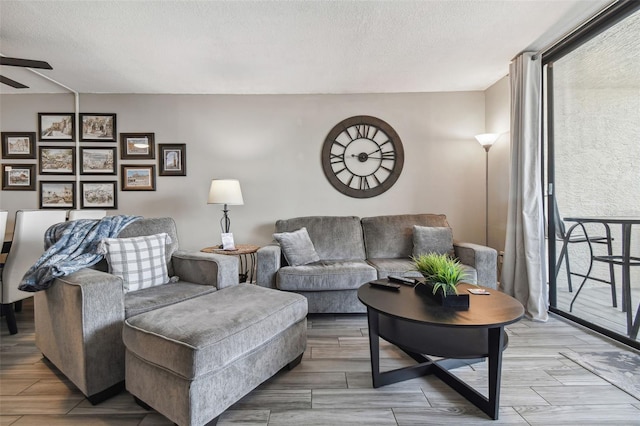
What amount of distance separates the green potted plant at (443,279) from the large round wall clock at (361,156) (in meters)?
1.86

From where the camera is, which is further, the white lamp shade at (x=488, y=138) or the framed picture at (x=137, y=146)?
the framed picture at (x=137, y=146)

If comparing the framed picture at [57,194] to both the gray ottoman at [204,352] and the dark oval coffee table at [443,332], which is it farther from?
the dark oval coffee table at [443,332]

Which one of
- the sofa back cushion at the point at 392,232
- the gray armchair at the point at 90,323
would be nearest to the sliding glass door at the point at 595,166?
the sofa back cushion at the point at 392,232

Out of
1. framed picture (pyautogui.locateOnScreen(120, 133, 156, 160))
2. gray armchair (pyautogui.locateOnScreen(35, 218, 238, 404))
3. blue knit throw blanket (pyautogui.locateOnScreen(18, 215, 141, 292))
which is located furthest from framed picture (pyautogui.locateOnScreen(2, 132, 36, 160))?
gray armchair (pyautogui.locateOnScreen(35, 218, 238, 404))

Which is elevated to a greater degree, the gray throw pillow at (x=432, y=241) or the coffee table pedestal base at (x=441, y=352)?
the gray throw pillow at (x=432, y=241)

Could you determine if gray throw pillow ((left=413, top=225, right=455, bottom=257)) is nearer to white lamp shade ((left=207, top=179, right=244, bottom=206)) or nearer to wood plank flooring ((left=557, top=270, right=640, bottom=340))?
wood plank flooring ((left=557, top=270, right=640, bottom=340))

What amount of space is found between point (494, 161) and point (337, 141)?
1810 millimetres

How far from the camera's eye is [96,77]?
298 cm

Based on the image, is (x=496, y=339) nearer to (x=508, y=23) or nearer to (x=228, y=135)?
(x=508, y=23)

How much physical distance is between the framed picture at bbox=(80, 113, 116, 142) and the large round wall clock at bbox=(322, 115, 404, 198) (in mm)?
2528

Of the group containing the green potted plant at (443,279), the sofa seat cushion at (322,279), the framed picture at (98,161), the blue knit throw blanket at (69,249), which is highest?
the framed picture at (98,161)

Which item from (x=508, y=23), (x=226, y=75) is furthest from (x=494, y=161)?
(x=226, y=75)

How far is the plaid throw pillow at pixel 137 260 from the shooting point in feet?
6.12

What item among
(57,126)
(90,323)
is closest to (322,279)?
(90,323)
